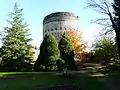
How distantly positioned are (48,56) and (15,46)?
11662mm

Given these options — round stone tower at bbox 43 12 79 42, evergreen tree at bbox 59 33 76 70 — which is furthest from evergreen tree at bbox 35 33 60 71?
round stone tower at bbox 43 12 79 42

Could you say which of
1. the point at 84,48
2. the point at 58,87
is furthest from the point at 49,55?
the point at 84,48

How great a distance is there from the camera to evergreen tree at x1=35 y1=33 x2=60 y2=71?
3347 cm

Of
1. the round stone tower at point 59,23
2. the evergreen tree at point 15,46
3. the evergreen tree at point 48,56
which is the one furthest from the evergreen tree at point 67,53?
the round stone tower at point 59,23

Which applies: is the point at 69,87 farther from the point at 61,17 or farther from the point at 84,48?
the point at 61,17

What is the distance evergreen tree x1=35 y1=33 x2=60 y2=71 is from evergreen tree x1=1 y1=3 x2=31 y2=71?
6010mm

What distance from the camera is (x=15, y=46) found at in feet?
144

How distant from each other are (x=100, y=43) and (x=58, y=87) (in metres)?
34.0

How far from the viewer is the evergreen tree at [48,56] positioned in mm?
33469

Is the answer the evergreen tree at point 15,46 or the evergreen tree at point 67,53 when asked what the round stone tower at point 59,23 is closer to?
the evergreen tree at point 15,46

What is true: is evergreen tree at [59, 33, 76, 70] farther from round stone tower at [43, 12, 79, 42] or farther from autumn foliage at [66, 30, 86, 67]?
round stone tower at [43, 12, 79, 42]

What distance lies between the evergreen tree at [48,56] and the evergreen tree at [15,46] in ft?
19.7

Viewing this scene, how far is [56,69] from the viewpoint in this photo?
3359 centimetres

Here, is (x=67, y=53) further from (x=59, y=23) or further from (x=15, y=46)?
(x=59, y=23)
